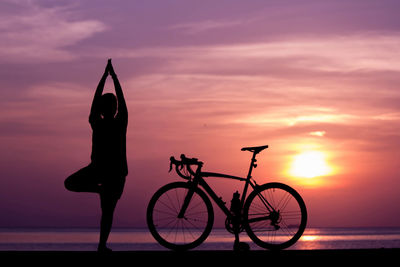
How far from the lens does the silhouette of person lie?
816cm

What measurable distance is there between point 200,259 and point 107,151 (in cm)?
190

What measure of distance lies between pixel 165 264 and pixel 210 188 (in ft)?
8.12

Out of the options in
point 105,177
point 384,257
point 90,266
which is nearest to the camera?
point 90,266

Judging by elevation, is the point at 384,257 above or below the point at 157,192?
below

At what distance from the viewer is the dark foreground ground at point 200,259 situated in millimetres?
7172

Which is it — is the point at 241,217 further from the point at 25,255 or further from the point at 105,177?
the point at 25,255

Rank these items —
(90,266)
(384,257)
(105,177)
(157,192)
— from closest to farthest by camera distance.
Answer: (90,266)
(384,257)
(105,177)
(157,192)

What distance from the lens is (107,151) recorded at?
820cm

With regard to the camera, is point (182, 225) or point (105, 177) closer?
point (105, 177)

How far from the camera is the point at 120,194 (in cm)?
827

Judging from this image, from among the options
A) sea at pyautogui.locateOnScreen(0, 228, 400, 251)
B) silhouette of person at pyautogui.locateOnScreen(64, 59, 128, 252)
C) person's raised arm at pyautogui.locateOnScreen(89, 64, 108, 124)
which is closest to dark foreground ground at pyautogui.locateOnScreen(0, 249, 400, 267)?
silhouette of person at pyautogui.locateOnScreen(64, 59, 128, 252)

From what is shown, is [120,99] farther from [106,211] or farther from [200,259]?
[200,259]

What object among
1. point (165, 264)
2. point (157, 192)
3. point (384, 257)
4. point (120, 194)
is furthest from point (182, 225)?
point (384, 257)

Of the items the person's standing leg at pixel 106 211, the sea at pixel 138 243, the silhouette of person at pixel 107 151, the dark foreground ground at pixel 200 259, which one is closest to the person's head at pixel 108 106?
the silhouette of person at pixel 107 151
